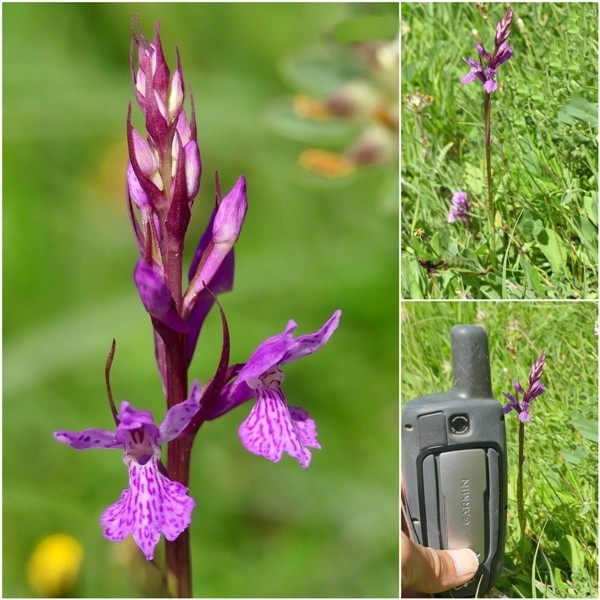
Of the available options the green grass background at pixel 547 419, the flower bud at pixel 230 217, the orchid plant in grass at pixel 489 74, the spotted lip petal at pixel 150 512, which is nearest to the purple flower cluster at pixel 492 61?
the orchid plant in grass at pixel 489 74

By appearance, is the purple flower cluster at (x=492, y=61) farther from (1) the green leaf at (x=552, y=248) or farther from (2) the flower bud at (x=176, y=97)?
(2) the flower bud at (x=176, y=97)

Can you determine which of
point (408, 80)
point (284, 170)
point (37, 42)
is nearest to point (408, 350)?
point (408, 80)

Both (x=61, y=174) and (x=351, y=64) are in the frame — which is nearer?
(x=351, y=64)

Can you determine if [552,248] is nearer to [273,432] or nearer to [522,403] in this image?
[522,403]

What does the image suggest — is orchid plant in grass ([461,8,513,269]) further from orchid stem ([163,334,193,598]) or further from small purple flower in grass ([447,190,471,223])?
orchid stem ([163,334,193,598])

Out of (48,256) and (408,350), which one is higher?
(48,256)

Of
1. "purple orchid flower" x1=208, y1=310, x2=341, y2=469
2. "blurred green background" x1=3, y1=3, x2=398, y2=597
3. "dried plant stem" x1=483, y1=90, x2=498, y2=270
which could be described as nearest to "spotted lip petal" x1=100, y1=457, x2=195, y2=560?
"purple orchid flower" x1=208, y1=310, x2=341, y2=469

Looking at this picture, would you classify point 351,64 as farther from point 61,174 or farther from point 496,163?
point 61,174
